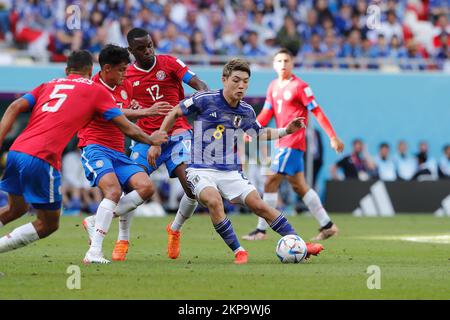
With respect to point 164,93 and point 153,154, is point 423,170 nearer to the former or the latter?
point 164,93

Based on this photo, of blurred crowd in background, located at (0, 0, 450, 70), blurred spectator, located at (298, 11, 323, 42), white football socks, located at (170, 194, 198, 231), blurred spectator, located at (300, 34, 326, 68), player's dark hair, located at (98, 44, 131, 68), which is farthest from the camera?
blurred spectator, located at (298, 11, 323, 42)

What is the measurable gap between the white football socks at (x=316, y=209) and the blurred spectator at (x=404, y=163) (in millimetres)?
10705

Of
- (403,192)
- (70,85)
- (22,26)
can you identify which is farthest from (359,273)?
(22,26)

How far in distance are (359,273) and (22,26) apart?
652 inches

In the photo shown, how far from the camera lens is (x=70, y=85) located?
32.0ft

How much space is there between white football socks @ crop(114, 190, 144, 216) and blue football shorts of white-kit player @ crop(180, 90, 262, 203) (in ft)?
2.13

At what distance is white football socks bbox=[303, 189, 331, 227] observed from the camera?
50.5ft

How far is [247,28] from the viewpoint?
26906 millimetres

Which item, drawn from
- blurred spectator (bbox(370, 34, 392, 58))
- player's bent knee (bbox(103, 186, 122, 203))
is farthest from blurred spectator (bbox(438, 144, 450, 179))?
player's bent knee (bbox(103, 186, 122, 203))

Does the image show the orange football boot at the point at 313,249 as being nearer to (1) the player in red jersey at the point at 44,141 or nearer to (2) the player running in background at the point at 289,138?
(1) the player in red jersey at the point at 44,141

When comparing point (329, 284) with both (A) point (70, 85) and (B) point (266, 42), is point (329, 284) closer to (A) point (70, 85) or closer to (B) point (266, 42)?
(A) point (70, 85)

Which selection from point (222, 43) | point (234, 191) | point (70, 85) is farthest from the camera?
point (222, 43)

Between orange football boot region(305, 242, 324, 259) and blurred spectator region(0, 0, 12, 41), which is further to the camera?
blurred spectator region(0, 0, 12, 41)

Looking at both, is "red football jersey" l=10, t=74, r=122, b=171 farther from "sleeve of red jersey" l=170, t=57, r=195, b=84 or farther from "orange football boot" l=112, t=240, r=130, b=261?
"sleeve of red jersey" l=170, t=57, r=195, b=84
